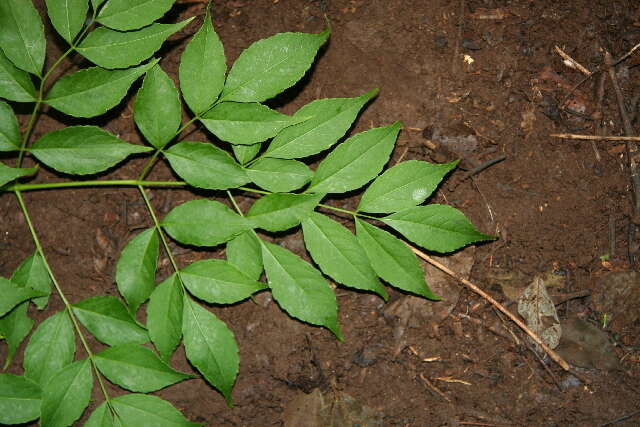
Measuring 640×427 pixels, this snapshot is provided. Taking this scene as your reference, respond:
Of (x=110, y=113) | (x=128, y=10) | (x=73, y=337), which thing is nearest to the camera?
(x=128, y=10)

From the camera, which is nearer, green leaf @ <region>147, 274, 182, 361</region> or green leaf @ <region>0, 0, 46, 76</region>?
green leaf @ <region>0, 0, 46, 76</region>

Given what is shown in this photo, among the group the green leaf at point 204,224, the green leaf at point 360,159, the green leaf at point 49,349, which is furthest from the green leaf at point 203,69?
the green leaf at point 49,349

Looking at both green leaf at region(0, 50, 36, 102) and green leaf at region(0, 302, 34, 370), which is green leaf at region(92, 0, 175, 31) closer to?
green leaf at region(0, 50, 36, 102)

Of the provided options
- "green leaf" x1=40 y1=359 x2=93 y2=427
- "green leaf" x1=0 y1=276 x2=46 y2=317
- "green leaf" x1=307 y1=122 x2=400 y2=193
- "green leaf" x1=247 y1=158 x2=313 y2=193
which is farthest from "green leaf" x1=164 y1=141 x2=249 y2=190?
"green leaf" x1=40 y1=359 x2=93 y2=427

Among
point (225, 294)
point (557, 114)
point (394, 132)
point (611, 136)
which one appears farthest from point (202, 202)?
point (611, 136)

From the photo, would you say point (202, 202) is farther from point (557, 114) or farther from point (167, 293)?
point (557, 114)

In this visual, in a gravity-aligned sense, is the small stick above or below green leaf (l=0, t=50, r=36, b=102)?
below
